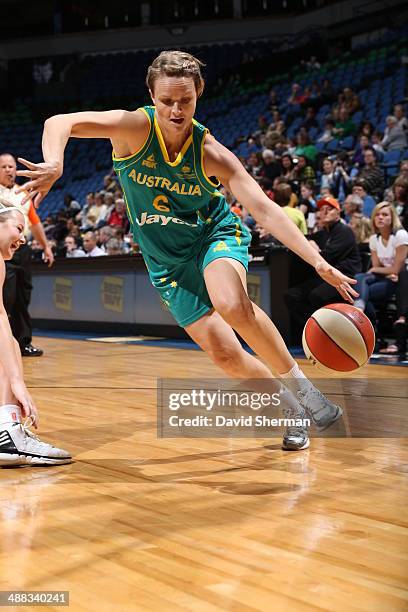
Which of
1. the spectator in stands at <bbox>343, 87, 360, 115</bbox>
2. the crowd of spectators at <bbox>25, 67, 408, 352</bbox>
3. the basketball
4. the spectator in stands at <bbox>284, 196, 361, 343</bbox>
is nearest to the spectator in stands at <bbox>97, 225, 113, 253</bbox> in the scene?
the crowd of spectators at <bbox>25, 67, 408, 352</bbox>

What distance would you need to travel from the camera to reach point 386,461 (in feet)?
10.8

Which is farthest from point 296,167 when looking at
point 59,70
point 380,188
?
point 59,70

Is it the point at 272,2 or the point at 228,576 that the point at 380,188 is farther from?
the point at 272,2

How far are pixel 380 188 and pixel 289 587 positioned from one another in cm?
940

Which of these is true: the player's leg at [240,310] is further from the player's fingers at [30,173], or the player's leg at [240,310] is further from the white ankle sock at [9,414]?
the player's fingers at [30,173]

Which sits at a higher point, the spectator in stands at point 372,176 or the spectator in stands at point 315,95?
the spectator in stands at point 315,95

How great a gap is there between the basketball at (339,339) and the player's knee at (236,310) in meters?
0.55

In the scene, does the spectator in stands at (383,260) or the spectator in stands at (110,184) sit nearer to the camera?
the spectator in stands at (383,260)

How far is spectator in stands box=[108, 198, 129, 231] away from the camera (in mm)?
12870

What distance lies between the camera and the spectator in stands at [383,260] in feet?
23.7

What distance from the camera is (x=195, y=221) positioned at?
3582mm

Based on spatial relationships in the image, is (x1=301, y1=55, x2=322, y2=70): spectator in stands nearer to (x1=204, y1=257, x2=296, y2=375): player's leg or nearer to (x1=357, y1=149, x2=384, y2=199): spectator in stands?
(x1=357, y1=149, x2=384, y2=199): spectator in stands

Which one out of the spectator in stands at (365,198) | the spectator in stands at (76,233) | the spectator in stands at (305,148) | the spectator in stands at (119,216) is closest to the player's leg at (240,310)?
the spectator in stands at (365,198)

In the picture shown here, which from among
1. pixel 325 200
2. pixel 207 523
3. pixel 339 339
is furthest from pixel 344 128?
pixel 207 523
